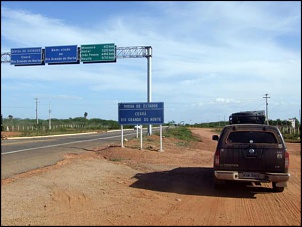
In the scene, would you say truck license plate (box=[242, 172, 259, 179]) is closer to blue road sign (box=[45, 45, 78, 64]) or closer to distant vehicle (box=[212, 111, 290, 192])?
distant vehicle (box=[212, 111, 290, 192])

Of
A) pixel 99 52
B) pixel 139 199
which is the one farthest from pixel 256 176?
pixel 99 52

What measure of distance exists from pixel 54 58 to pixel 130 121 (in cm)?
1524

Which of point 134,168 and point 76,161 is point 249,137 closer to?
point 134,168

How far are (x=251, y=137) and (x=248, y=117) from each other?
807 cm

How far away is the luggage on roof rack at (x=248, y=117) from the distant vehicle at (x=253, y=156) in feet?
24.8

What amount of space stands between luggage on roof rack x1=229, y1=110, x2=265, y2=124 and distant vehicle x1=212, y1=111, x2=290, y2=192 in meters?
7.57

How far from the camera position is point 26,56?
102 ft

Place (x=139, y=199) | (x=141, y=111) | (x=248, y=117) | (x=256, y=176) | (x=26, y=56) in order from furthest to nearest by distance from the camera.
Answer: (x=26, y=56), (x=141, y=111), (x=248, y=117), (x=256, y=176), (x=139, y=199)

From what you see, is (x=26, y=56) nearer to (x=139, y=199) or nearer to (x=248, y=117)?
(x=248, y=117)

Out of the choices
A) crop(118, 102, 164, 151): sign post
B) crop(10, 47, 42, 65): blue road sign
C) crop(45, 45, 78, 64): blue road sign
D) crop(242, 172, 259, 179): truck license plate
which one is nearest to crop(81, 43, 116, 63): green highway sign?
crop(45, 45, 78, 64): blue road sign

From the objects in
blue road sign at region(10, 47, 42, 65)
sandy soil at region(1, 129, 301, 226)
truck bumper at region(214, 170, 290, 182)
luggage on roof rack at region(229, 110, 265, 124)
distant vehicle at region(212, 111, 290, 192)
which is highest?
blue road sign at region(10, 47, 42, 65)

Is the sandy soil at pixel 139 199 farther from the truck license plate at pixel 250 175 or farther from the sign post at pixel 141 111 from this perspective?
the sign post at pixel 141 111

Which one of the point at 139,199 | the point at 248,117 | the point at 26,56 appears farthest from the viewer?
the point at 26,56

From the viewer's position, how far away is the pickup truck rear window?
7984 millimetres
